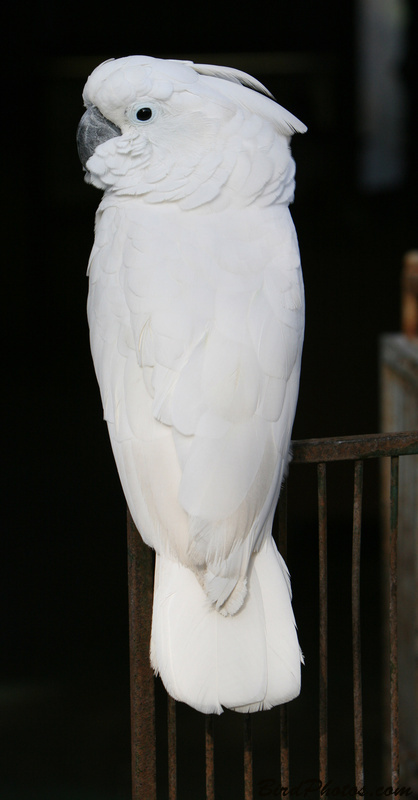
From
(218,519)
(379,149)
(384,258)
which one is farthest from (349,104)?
(218,519)

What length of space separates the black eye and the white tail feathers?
701 mm

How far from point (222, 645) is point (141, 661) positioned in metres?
0.16

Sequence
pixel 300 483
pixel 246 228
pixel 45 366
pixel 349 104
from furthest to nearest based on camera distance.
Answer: pixel 45 366
pixel 349 104
pixel 300 483
pixel 246 228

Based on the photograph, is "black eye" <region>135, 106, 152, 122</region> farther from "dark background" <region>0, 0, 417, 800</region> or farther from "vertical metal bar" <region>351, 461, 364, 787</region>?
"dark background" <region>0, 0, 417, 800</region>

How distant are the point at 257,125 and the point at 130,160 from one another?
8.5 inches

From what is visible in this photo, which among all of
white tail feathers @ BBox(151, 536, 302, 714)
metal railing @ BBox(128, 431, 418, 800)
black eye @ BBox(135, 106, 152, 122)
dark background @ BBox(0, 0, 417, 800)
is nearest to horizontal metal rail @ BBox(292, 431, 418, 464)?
metal railing @ BBox(128, 431, 418, 800)

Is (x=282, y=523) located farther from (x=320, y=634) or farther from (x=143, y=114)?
(x=143, y=114)

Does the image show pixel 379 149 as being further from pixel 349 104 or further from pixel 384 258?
pixel 384 258

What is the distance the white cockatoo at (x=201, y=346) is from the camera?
1140 mm

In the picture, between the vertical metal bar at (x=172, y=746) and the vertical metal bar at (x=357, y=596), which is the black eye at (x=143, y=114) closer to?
the vertical metal bar at (x=357, y=596)

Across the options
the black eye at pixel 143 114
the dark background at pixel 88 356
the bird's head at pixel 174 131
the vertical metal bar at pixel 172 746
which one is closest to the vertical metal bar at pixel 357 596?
the vertical metal bar at pixel 172 746

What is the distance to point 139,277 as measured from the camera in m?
1.23

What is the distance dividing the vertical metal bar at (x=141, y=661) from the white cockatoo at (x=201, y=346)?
0.04 metres

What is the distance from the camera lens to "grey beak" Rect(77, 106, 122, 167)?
4.46 feet
